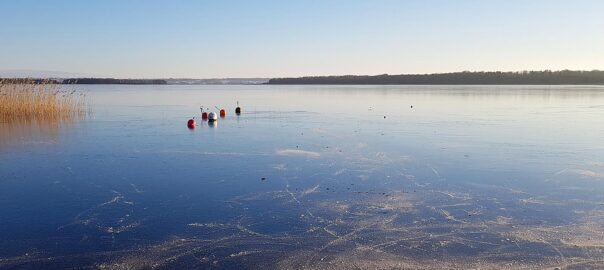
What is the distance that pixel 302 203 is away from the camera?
5.48 metres

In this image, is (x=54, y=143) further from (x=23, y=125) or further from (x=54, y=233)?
(x=54, y=233)

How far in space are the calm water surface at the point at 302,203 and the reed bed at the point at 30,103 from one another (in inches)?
201

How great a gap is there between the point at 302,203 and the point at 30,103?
13566 millimetres

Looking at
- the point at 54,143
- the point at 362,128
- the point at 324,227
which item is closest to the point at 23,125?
the point at 54,143

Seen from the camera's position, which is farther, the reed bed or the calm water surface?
the reed bed

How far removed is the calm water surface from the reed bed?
201 inches

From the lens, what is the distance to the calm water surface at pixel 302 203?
3.95 metres

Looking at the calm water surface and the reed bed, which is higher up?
the reed bed

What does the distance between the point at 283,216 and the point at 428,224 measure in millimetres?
1368

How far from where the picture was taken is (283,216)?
499cm

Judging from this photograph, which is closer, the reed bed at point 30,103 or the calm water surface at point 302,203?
the calm water surface at point 302,203

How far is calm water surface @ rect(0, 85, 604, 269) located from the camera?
3.95 m

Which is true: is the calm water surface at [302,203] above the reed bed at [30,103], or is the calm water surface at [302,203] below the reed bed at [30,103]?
below

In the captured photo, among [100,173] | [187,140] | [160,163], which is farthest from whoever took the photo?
[187,140]
